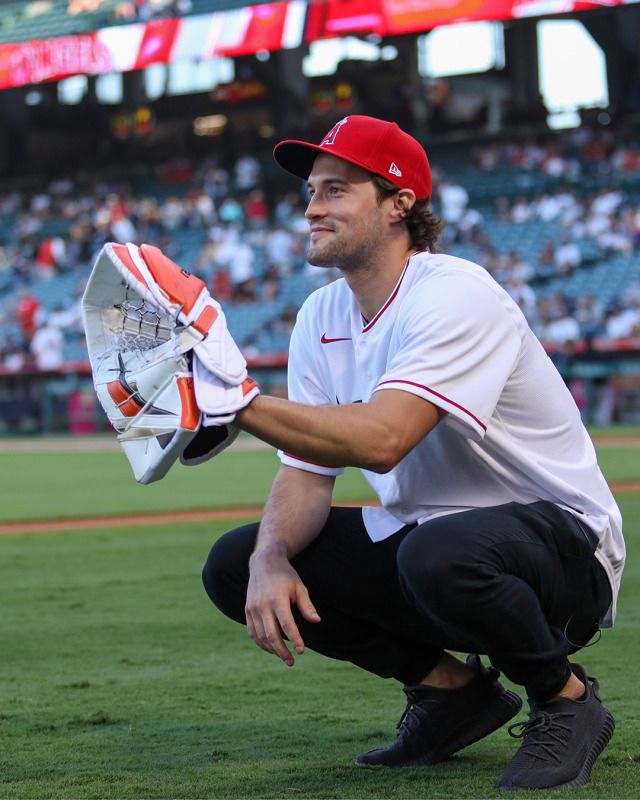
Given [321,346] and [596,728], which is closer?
[596,728]

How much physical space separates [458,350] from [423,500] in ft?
1.48

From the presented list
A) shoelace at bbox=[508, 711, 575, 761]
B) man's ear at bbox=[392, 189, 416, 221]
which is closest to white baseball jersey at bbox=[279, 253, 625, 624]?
man's ear at bbox=[392, 189, 416, 221]

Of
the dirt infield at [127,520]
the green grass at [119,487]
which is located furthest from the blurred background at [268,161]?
the dirt infield at [127,520]

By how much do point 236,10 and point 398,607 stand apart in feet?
80.6

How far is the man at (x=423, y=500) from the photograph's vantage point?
2.79 m

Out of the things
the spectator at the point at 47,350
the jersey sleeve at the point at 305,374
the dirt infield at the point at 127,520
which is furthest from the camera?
the spectator at the point at 47,350

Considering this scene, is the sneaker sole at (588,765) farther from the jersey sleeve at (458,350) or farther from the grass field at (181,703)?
the jersey sleeve at (458,350)

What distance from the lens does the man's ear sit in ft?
10.4

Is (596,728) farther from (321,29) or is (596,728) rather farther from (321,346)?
(321,29)

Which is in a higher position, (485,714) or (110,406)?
(110,406)

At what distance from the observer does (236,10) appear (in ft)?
86.2

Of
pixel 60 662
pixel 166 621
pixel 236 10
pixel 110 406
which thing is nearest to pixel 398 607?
pixel 110 406

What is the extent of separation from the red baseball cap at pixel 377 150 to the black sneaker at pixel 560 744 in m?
1.23

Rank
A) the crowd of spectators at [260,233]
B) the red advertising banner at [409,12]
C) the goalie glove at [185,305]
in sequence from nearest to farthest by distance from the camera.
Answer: the goalie glove at [185,305] → the crowd of spectators at [260,233] → the red advertising banner at [409,12]
